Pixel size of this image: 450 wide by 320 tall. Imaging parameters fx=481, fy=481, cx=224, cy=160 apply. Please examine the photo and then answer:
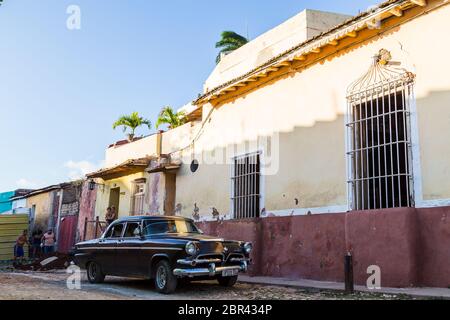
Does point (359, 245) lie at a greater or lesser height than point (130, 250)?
greater

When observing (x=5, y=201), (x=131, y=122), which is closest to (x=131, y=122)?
(x=131, y=122)

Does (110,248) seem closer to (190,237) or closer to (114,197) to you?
(190,237)

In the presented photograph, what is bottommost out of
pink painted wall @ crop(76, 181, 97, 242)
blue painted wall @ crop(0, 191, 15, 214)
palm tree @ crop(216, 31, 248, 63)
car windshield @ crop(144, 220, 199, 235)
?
car windshield @ crop(144, 220, 199, 235)

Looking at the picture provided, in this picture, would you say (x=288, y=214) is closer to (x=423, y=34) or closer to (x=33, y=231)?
(x=423, y=34)

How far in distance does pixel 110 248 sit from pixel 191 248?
2.66 meters

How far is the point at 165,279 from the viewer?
A: 8.73 m

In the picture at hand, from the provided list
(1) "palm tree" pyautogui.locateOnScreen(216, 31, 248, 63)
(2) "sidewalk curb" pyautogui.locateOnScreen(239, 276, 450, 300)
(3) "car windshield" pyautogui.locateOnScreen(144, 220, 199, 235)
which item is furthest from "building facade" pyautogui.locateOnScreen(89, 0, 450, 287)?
(1) "palm tree" pyautogui.locateOnScreen(216, 31, 248, 63)

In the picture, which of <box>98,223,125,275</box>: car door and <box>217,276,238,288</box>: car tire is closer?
<box>217,276,238,288</box>: car tire

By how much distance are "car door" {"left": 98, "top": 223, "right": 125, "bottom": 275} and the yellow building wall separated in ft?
12.3

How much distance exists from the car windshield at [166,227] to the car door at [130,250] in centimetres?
22

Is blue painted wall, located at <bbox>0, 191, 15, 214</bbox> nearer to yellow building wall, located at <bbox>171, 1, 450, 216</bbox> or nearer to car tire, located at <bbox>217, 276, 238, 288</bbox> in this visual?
yellow building wall, located at <bbox>171, 1, 450, 216</bbox>

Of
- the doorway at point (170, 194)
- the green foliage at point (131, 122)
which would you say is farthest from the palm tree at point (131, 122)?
the doorway at point (170, 194)

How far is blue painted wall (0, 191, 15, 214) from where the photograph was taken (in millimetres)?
33938
